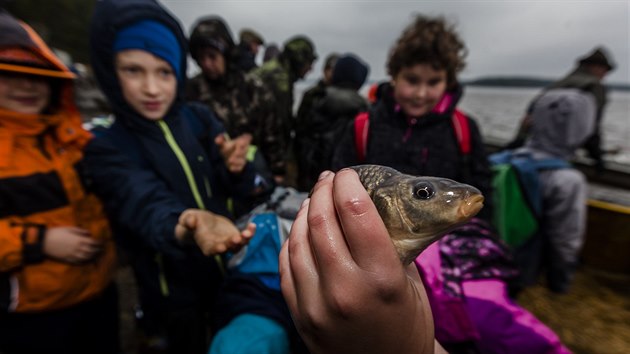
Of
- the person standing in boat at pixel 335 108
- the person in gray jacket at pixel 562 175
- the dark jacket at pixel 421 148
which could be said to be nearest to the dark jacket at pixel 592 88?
the person in gray jacket at pixel 562 175

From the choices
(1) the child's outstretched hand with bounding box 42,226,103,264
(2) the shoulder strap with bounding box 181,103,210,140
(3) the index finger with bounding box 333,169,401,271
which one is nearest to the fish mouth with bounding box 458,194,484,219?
(3) the index finger with bounding box 333,169,401,271

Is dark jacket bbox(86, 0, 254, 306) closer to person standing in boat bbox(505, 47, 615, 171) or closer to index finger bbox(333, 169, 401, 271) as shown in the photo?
index finger bbox(333, 169, 401, 271)

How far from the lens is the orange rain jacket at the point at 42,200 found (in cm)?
187

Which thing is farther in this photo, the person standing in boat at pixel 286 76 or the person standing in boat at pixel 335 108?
the person standing in boat at pixel 286 76

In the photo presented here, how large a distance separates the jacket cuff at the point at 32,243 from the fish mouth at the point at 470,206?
247 centimetres

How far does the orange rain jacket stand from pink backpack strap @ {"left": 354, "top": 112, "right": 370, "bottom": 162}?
2.12 m

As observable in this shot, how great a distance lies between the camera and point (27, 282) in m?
1.98

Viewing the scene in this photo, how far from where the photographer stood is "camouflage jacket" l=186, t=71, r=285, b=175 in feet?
14.3

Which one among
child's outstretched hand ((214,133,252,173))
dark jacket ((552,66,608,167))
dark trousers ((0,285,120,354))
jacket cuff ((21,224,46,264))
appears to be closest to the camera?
jacket cuff ((21,224,46,264))

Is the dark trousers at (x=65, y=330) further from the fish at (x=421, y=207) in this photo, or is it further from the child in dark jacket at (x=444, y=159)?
the fish at (x=421, y=207)

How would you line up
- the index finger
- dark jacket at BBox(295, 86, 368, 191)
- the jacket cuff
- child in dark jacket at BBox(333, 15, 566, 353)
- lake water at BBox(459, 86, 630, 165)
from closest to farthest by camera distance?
the index finger, child in dark jacket at BBox(333, 15, 566, 353), the jacket cuff, dark jacket at BBox(295, 86, 368, 191), lake water at BBox(459, 86, 630, 165)

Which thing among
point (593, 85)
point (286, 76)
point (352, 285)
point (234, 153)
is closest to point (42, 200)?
point (234, 153)

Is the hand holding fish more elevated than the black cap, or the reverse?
the black cap

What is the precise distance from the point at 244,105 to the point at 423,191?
13.1 ft
